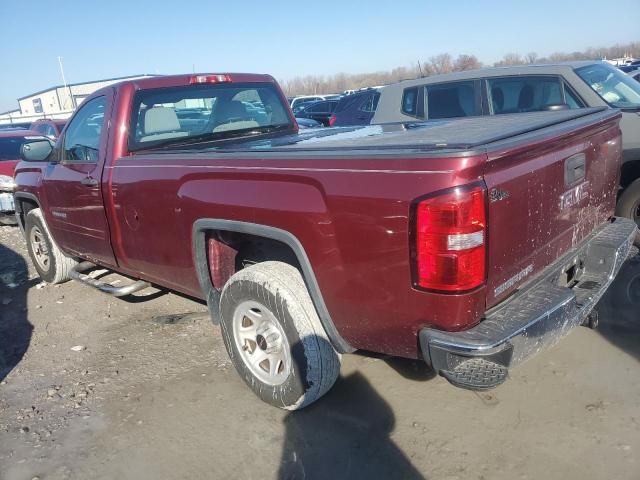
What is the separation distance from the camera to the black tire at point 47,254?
210 inches

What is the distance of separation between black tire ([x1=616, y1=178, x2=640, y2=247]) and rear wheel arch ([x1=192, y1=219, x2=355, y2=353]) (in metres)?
3.56

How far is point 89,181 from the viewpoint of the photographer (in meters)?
3.96

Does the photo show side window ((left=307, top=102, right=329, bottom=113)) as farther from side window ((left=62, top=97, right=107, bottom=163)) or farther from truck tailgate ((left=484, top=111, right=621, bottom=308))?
truck tailgate ((left=484, top=111, right=621, bottom=308))

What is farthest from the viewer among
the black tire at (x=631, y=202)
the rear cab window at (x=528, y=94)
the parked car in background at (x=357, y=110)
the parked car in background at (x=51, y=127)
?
the parked car in background at (x=51, y=127)

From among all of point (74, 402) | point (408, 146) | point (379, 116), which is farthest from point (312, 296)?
point (379, 116)

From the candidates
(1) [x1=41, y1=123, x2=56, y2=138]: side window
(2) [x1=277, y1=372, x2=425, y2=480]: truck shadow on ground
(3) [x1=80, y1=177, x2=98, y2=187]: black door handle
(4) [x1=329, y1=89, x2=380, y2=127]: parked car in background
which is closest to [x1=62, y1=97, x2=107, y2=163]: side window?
(3) [x1=80, y1=177, x2=98, y2=187]: black door handle

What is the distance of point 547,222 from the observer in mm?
2588

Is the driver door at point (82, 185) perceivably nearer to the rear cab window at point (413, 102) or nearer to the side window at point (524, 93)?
the rear cab window at point (413, 102)

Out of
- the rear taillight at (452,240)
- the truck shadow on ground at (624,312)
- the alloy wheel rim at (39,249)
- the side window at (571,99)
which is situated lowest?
the truck shadow on ground at (624,312)

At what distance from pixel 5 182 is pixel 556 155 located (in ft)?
29.1

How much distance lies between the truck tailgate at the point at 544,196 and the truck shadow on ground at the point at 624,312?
30.3 inches

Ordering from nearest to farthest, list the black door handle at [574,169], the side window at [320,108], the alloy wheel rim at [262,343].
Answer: the black door handle at [574,169] → the alloy wheel rim at [262,343] → the side window at [320,108]

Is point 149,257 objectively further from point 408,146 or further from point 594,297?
point 594,297

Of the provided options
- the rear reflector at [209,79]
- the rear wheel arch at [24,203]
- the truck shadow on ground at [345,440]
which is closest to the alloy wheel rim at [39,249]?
the rear wheel arch at [24,203]
